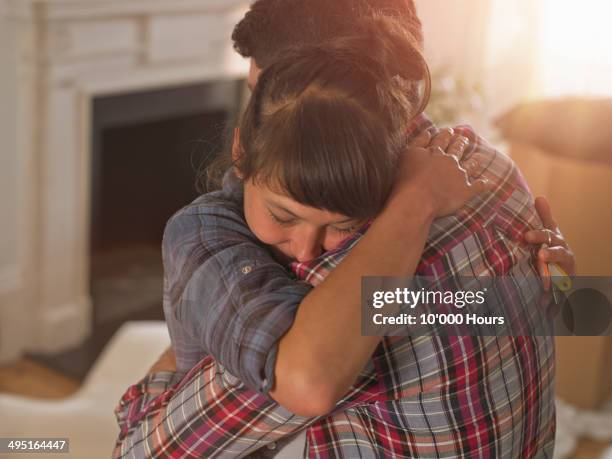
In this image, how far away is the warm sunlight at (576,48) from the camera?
333 cm

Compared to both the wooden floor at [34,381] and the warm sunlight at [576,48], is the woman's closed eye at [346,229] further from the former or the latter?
the warm sunlight at [576,48]

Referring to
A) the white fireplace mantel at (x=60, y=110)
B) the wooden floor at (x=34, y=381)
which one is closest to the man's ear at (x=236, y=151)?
the white fireplace mantel at (x=60, y=110)

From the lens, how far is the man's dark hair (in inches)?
36.8

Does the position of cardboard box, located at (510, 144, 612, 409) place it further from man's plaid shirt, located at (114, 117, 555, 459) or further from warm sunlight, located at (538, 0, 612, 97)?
man's plaid shirt, located at (114, 117, 555, 459)

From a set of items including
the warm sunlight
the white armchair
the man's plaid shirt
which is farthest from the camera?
the warm sunlight

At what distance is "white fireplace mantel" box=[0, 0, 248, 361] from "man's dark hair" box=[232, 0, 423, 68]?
1.89 meters

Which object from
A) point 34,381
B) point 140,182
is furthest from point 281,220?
point 140,182

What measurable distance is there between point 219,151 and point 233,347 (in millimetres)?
290

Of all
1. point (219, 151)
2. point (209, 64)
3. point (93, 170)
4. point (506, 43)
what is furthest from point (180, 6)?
point (219, 151)

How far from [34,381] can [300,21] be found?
7.58ft

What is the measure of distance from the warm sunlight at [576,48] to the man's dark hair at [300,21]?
2565mm

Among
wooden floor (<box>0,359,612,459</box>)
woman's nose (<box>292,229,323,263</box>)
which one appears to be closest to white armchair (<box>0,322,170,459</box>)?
woman's nose (<box>292,229,323,263</box>)

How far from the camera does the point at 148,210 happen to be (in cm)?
353

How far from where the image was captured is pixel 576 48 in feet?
11.3
